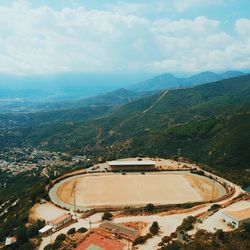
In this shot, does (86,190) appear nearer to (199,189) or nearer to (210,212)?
(199,189)

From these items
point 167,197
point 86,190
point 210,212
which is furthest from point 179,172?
point 210,212

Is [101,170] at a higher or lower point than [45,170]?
higher

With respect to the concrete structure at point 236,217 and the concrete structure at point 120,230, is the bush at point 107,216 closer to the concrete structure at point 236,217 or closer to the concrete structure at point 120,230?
the concrete structure at point 120,230

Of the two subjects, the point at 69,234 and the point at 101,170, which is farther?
the point at 101,170

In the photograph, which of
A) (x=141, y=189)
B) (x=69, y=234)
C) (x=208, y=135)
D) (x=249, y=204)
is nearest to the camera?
(x=69, y=234)

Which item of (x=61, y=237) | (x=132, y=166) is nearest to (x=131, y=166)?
(x=132, y=166)

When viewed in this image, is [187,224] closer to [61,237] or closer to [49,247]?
[61,237]
